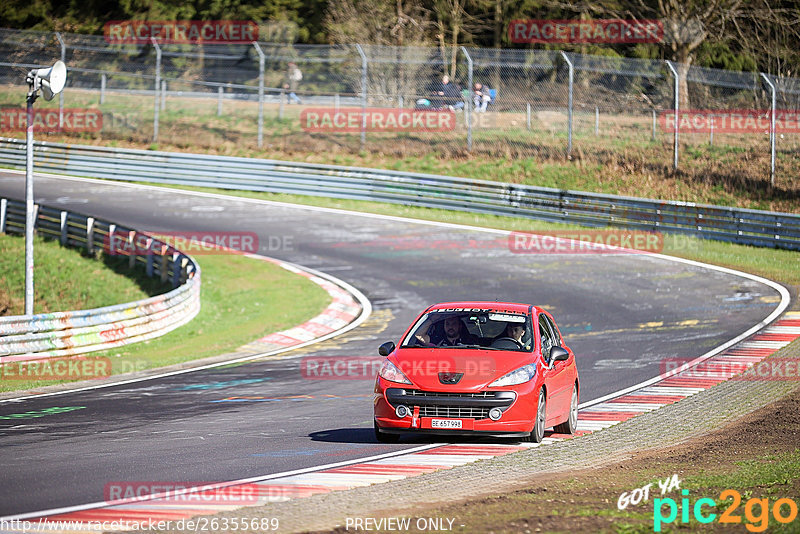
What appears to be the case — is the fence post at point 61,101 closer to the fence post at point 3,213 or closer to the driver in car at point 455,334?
the fence post at point 3,213

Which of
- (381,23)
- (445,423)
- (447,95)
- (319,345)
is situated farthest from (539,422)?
(381,23)

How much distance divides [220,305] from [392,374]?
12901 millimetres

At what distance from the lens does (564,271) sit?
81.0 feet

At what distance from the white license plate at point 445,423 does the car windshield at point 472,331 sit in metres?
1.00

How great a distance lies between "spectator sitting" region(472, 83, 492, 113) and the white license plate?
90.8 ft

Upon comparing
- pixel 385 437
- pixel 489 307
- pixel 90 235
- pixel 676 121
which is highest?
pixel 676 121

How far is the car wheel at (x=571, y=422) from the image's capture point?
1098 cm

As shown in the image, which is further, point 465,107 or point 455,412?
point 465,107

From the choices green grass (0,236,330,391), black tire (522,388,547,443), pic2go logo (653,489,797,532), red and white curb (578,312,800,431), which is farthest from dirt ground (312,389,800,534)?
green grass (0,236,330,391)

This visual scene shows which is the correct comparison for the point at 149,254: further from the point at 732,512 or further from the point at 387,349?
the point at 732,512

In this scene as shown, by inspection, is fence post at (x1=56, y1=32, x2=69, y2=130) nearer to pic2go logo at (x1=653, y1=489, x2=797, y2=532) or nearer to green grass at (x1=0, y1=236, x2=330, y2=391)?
green grass at (x1=0, y1=236, x2=330, y2=391)

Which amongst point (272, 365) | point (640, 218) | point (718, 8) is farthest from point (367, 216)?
point (718, 8)

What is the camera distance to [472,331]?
10.9 meters

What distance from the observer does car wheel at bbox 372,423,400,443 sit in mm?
10070
